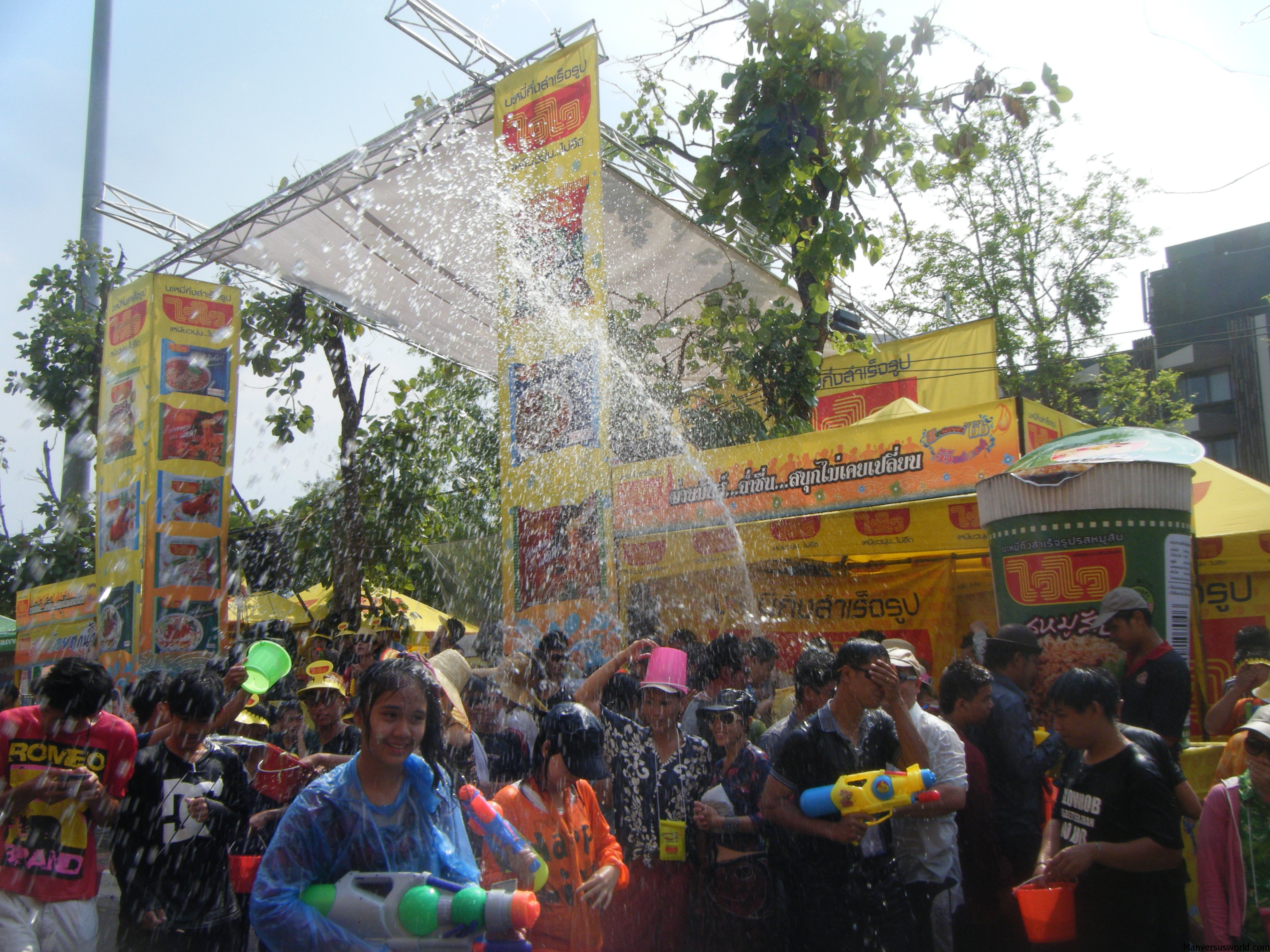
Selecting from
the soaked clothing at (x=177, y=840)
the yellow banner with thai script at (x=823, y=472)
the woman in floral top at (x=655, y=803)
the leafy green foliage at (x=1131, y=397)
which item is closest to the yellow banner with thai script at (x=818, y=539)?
the yellow banner with thai script at (x=823, y=472)

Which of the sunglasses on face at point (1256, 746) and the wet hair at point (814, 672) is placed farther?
the wet hair at point (814, 672)

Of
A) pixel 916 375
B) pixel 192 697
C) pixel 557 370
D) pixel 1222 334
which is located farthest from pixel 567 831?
pixel 1222 334

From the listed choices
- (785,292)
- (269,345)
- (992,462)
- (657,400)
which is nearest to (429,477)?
(269,345)

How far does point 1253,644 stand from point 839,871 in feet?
14.5

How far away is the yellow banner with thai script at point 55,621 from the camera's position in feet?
43.0

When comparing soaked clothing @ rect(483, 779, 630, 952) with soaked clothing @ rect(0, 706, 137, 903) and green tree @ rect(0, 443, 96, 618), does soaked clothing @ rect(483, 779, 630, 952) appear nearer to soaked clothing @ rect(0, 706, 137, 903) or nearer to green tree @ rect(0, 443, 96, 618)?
soaked clothing @ rect(0, 706, 137, 903)

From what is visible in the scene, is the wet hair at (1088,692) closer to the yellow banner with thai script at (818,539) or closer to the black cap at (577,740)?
the black cap at (577,740)

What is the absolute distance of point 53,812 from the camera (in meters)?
3.57

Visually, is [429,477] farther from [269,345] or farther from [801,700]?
[801,700]

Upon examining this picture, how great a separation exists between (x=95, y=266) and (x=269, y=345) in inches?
141

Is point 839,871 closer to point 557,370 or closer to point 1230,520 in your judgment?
point 557,370

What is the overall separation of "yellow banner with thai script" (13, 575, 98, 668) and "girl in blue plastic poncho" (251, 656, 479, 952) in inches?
444

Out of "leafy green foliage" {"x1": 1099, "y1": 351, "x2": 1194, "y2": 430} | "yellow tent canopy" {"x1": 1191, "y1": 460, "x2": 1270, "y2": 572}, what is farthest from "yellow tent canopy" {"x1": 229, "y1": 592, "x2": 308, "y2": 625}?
"leafy green foliage" {"x1": 1099, "y1": 351, "x2": 1194, "y2": 430}

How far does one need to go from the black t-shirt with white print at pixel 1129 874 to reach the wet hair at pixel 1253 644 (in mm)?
3711
